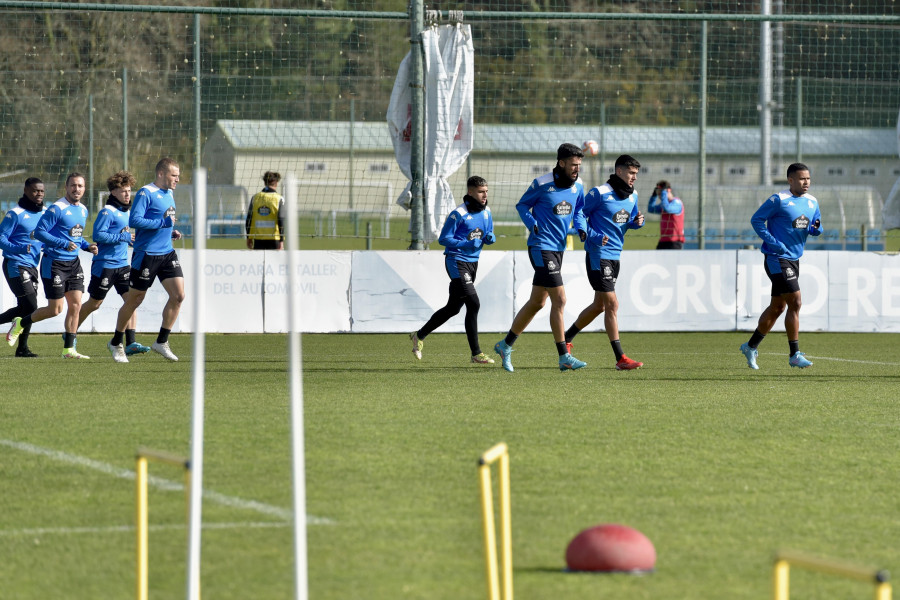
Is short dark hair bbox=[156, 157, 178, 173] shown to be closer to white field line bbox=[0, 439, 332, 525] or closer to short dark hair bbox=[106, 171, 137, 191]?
short dark hair bbox=[106, 171, 137, 191]

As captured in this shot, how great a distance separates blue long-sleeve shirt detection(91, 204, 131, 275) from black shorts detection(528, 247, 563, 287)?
14.2ft

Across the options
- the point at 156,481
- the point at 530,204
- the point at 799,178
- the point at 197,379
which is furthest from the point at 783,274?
the point at 197,379

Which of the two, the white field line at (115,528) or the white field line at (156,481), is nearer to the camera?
the white field line at (115,528)

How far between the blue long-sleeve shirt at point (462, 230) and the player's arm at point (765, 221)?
2782mm

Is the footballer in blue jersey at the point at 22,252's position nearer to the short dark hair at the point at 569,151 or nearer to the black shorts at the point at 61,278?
the black shorts at the point at 61,278

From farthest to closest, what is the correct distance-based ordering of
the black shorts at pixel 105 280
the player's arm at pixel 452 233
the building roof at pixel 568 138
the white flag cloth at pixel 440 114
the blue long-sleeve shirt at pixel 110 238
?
1. the building roof at pixel 568 138
2. the white flag cloth at pixel 440 114
3. the black shorts at pixel 105 280
4. the blue long-sleeve shirt at pixel 110 238
5. the player's arm at pixel 452 233

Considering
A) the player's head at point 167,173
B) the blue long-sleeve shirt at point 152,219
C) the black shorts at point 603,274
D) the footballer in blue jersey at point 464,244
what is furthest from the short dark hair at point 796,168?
the blue long-sleeve shirt at point 152,219

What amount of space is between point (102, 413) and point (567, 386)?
13.0ft

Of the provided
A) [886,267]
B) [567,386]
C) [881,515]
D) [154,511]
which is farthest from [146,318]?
[881,515]

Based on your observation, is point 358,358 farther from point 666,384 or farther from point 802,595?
point 802,595

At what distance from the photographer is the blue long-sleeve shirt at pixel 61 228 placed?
14.7 m

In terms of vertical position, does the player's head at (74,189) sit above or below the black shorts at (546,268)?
above

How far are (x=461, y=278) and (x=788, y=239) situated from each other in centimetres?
332

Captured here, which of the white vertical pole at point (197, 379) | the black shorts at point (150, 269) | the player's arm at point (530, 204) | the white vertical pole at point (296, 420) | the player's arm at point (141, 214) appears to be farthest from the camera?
the black shorts at point (150, 269)
